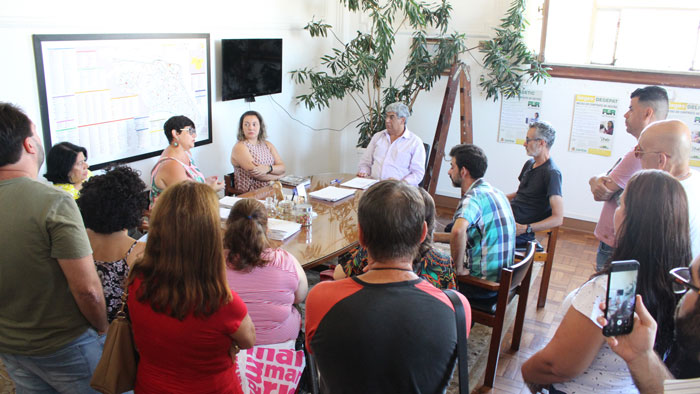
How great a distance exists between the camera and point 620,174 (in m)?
2.92

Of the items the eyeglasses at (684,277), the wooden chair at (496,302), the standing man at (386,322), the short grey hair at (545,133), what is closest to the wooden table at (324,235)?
the wooden chair at (496,302)

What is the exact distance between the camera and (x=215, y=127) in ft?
15.9

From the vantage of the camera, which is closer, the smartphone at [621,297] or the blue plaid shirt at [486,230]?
the smartphone at [621,297]

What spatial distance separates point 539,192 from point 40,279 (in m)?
2.90

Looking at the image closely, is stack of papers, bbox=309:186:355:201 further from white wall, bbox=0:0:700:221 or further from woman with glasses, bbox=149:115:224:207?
white wall, bbox=0:0:700:221

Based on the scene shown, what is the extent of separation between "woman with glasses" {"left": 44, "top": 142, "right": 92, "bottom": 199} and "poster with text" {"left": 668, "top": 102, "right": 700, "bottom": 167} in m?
4.75

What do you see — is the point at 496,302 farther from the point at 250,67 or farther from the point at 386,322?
the point at 250,67

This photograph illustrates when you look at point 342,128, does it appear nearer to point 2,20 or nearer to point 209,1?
point 209,1

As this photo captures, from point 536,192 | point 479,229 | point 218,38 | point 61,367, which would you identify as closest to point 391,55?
point 218,38

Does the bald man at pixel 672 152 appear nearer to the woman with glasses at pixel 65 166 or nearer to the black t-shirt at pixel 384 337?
the black t-shirt at pixel 384 337

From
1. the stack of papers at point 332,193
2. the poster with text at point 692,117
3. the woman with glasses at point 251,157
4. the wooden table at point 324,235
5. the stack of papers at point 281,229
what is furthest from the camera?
the poster with text at point 692,117

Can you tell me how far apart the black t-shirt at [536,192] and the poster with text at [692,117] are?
2.02 meters

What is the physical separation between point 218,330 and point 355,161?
16.5 feet

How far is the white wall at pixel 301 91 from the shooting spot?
3.56m
